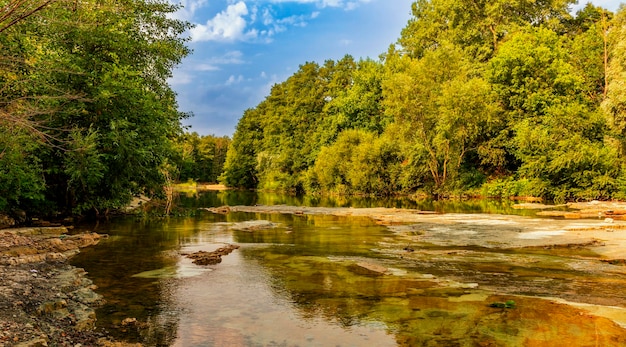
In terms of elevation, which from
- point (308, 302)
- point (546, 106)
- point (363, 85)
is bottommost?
point (308, 302)

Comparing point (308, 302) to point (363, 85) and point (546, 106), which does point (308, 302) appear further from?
point (363, 85)

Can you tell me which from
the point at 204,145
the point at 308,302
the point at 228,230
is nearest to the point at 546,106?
the point at 228,230

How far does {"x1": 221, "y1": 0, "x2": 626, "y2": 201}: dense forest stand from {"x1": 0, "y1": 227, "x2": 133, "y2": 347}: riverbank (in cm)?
3873

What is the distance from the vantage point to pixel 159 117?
25.6 m

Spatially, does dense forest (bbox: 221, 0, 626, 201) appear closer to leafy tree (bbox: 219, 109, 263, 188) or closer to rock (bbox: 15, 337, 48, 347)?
leafy tree (bbox: 219, 109, 263, 188)

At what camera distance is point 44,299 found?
9.30m

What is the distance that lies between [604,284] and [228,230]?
16.8m

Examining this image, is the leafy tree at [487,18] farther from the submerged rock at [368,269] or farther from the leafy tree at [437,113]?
the submerged rock at [368,269]

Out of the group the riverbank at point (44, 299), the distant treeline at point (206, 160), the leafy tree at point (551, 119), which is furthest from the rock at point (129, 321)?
the distant treeline at point (206, 160)

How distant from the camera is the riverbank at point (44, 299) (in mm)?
7211

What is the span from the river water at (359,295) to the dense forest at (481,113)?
30.5 m

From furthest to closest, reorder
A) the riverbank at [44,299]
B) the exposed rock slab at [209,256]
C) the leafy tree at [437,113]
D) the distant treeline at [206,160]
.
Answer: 1. the distant treeline at [206,160]
2. the leafy tree at [437,113]
3. the exposed rock slab at [209,256]
4. the riverbank at [44,299]

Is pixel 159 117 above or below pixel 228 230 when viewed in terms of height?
above

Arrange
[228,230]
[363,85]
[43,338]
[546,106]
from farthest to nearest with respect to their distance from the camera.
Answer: [363,85] → [546,106] → [228,230] → [43,338]
